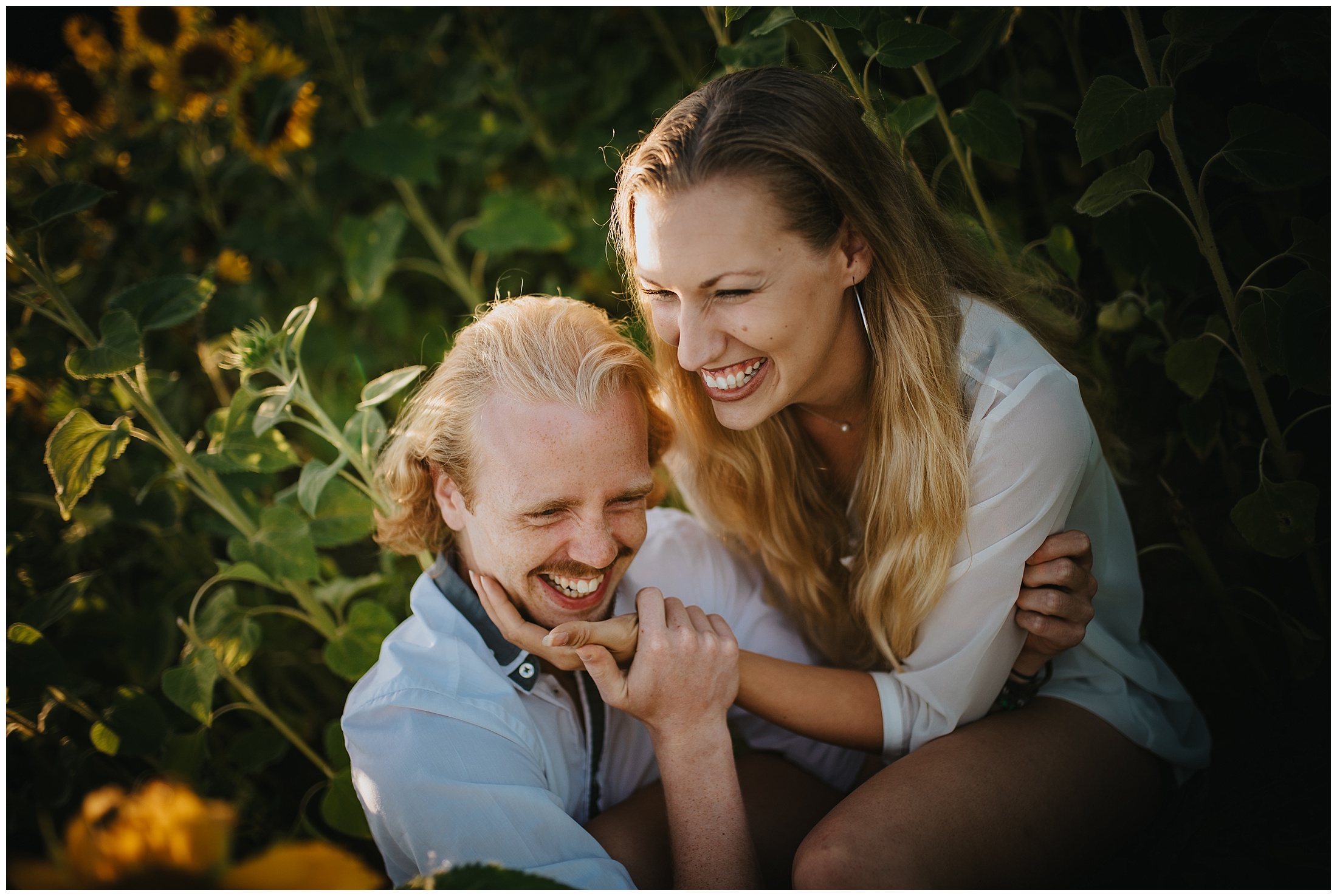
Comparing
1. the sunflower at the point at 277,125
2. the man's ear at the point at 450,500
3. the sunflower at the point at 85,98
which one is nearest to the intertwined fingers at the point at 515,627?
the man's ear at the point at 450,500

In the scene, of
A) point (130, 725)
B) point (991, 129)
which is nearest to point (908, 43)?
point (991, 129)

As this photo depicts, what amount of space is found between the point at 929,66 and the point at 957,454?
132cm

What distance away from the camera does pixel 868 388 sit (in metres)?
1.90

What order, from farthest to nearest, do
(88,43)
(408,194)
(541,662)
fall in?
(88,43) < (408,194) < (541,662)

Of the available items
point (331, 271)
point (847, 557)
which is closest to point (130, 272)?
point (331, 271)

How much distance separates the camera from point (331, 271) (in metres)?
3.05

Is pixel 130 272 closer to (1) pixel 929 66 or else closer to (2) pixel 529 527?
(2) pixel 529 527

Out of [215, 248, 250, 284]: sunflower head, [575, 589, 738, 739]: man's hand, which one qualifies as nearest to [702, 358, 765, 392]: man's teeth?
[575, 589, 738, 739]: man's hand

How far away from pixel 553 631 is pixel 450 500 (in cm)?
38

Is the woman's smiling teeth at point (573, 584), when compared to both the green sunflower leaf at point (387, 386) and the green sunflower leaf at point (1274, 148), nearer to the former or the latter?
the green sunflower leaf at point (387, 386)

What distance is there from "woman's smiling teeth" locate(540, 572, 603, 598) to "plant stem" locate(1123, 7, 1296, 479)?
53.3 inches

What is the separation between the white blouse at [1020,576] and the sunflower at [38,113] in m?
2.91

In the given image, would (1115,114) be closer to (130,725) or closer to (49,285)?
(49,285)

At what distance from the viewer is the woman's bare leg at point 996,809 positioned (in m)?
1.54
